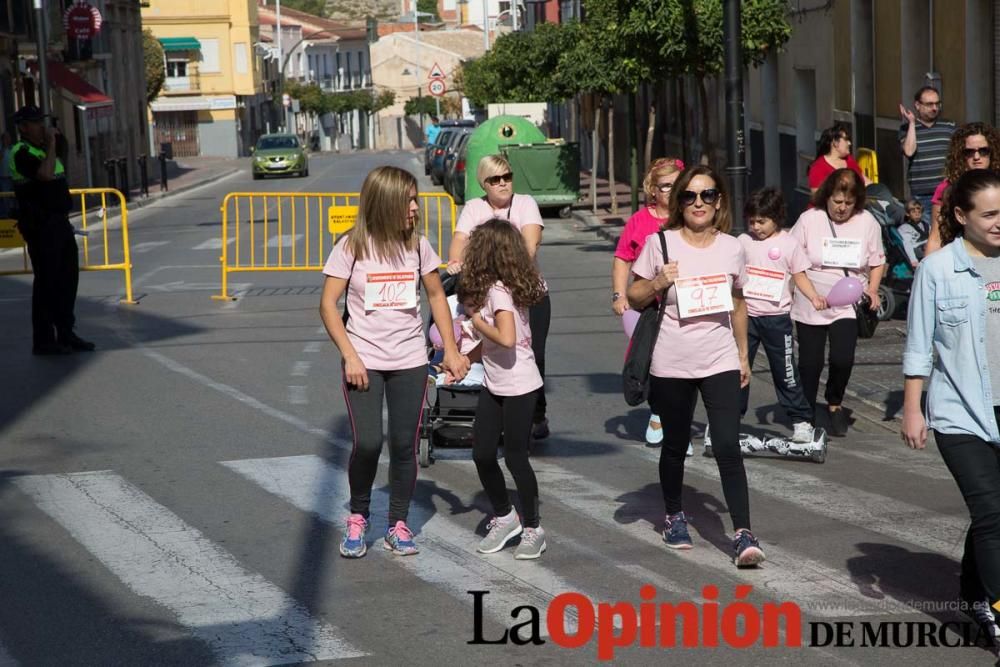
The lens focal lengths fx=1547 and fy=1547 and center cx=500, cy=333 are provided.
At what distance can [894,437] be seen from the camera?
977 centimetres

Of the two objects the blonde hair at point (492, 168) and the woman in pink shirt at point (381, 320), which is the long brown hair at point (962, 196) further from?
the blonde hair at point (492, 168)

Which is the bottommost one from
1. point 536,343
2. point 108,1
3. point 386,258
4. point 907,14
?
point 536,343

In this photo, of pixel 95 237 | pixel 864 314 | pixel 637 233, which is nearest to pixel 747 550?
pixel 637 233

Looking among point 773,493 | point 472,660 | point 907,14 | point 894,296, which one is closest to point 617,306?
point 773,493

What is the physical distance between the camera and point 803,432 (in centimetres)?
911

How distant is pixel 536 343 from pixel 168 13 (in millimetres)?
87202

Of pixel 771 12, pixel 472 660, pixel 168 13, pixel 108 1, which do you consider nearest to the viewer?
pixel 472 660

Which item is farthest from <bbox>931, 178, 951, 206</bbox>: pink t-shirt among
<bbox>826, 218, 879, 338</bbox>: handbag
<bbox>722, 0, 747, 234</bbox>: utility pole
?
<bbox>722, 0, 747, 234</bbox>: utility pole

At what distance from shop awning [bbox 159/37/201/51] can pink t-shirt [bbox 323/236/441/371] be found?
86422 millimetres

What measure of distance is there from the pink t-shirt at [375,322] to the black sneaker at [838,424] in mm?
3858

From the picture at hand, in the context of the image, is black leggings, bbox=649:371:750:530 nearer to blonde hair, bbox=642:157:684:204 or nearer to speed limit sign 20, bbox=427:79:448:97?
blonde hair, bbox=642:157:684:204

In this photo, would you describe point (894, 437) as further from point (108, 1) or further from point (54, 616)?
point (108, 1)

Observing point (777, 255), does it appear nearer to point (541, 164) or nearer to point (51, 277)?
point (51, 277)

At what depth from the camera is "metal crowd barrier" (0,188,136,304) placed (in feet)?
57.8
